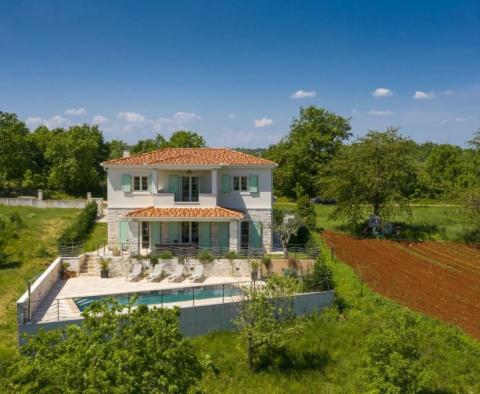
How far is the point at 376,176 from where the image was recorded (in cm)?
3797

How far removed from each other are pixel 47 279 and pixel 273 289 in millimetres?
12208

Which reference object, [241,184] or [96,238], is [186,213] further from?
[96,238]

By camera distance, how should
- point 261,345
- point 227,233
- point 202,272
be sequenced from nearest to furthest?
1. point 261,345
2. point 202,272
3. point 227,233

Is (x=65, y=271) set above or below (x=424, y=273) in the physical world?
above

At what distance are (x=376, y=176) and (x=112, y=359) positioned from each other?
31.8 metres

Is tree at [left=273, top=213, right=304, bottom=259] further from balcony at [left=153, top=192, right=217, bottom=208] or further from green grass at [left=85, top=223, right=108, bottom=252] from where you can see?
green grass at [left=85, top=223, right=108, bottom=252]

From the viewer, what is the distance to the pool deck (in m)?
20.0

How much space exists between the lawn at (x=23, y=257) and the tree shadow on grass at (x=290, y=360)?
10.1m

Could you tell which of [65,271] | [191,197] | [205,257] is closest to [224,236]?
[205,257]

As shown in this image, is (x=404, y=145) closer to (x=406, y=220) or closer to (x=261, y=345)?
(x=406, y=220)

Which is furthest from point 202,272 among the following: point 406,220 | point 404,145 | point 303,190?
point 303,190

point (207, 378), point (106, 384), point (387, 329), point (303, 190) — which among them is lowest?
point (207, 378)

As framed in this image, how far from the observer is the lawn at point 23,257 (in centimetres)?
1972

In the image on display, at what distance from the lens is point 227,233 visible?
99.1 ft
